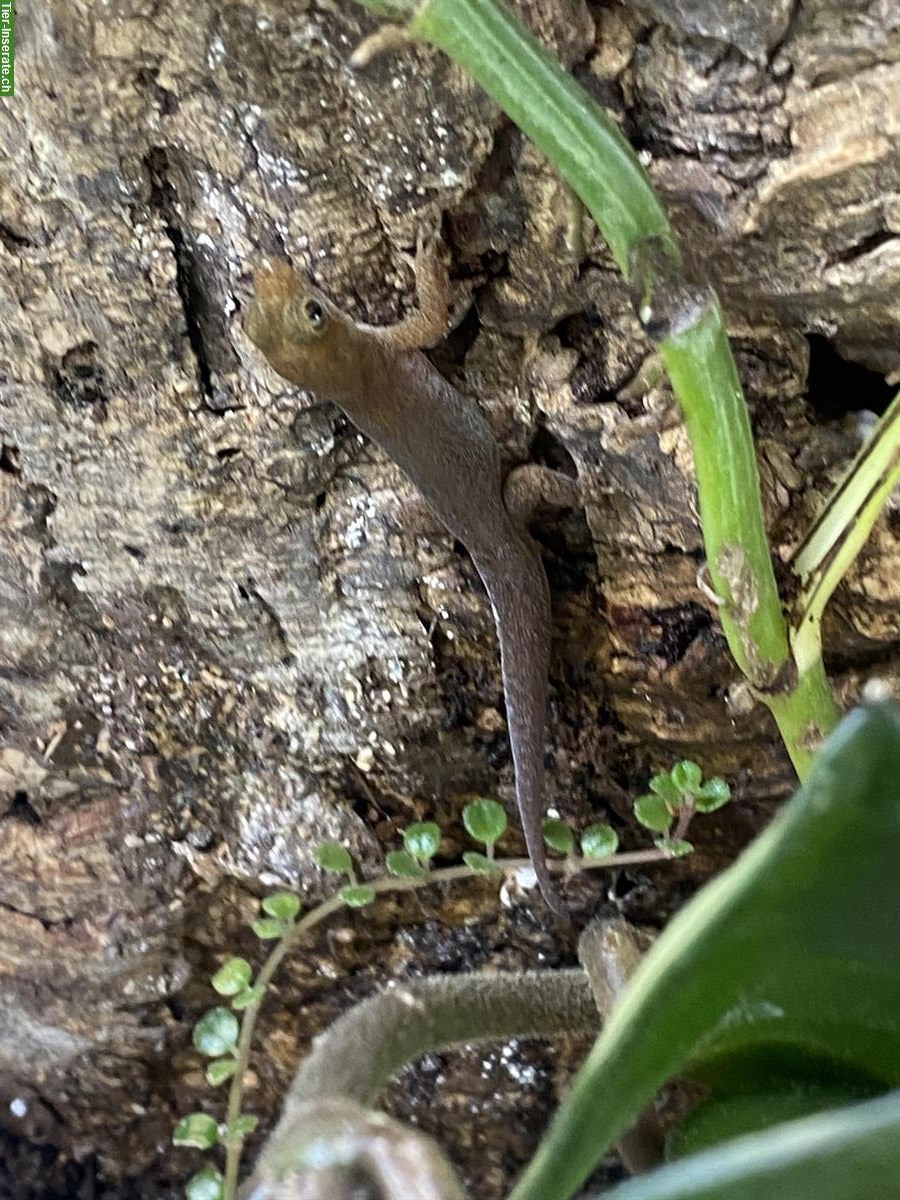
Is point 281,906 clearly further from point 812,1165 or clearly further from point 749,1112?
point 812,1165

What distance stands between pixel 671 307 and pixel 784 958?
0.46m

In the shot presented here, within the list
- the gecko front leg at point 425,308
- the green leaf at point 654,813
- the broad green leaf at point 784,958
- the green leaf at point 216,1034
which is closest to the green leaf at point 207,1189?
the green leaf at point 216,1034

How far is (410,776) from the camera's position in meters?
1.24

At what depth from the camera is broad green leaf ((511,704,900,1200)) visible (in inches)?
15.7

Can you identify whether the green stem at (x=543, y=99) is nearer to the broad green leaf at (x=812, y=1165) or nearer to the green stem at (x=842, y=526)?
the green stem at (x=842, y=526)

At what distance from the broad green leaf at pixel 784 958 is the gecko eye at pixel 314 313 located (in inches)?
29.0

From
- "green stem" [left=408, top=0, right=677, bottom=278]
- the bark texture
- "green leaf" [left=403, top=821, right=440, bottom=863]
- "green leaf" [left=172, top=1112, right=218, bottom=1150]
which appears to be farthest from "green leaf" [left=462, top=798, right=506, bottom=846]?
"green stem" [left=408, top=0, right=677, bottom=278]

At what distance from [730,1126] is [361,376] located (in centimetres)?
80

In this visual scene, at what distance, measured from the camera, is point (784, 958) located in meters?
0.50

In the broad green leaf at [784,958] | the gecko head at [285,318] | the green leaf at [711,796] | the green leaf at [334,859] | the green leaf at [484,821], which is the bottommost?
the green leaf at [334,859]

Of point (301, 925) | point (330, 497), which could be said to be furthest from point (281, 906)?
point (330, 497)

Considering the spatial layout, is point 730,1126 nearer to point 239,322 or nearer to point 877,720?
point 877,720

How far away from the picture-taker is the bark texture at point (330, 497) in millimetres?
830

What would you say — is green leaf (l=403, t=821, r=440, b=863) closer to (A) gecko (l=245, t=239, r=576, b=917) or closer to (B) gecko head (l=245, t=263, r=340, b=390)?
(A) gecko (l=245, t=239, r=576, b=917)
